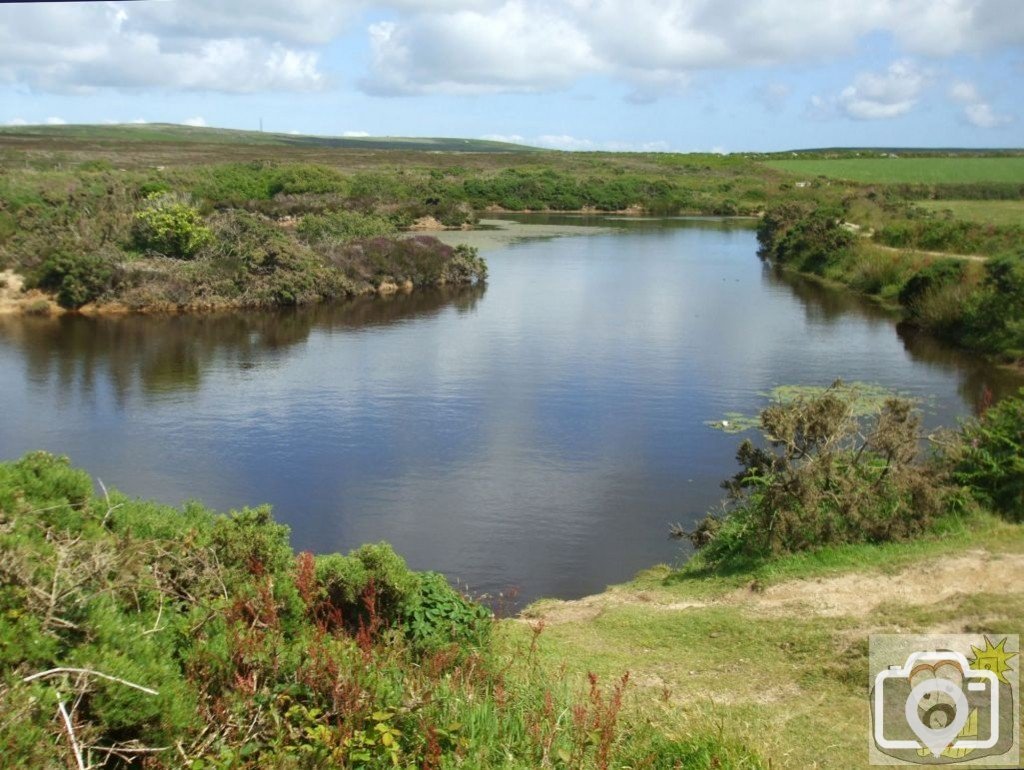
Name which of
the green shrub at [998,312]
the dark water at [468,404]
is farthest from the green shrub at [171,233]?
the green shrub at [998,312]

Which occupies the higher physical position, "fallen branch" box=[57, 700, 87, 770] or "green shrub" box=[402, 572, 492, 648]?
"fallen branch" box=[57, 700, 87, 770]

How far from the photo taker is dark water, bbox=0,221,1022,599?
14102mm

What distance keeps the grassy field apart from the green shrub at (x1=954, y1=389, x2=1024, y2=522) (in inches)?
26.8

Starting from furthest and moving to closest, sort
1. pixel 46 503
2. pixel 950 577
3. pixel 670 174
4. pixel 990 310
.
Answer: pixel 670 174 → pixel 990 310 → pixel 950 577 → pixel 46 503

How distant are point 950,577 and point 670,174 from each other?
97120 mm

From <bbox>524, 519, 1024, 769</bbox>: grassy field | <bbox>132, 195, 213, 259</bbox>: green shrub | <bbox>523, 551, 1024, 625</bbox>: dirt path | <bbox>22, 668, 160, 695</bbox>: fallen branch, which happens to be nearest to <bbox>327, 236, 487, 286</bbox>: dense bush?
<bbox>132, 195, 213, 259</bbox>: green shrub

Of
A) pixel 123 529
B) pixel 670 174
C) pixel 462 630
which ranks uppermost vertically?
pixel 670 174

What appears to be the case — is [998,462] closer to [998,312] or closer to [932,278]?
[998,312]

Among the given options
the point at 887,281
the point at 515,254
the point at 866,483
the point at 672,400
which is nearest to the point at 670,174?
the point at 515,254

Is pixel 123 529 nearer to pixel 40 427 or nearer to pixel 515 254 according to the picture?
pixel 40 427

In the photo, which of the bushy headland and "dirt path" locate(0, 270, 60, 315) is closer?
the bushy headland

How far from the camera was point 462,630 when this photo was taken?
8.29m

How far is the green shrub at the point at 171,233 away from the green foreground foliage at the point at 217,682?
98.0ft

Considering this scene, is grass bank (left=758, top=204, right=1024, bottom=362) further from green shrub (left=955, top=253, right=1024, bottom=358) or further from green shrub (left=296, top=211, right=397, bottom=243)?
green shrub (left=296, top=211, right=397, bottom=243)
